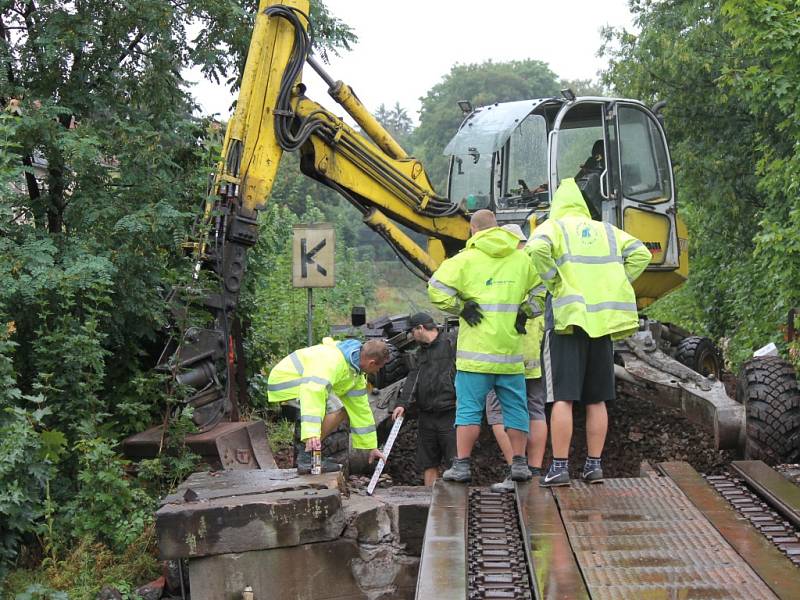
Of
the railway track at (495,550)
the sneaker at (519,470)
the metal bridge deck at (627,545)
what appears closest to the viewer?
the metal bridge deck at (627,545)

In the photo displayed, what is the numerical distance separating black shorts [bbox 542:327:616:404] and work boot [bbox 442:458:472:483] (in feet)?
2.44

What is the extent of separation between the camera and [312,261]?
11.8 m

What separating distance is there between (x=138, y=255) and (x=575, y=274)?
144 inches

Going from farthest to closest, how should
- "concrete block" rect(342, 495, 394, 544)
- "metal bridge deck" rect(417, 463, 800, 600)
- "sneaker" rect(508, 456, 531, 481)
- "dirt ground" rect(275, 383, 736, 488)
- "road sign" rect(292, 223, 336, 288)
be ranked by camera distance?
"road sign" rect(292, 223, 336, 288)
"dirt ground" rect(275, 383, 736, 488)
"sneaker" rect(508, 456, 531, 481)
"concrete block" rect(342, 495, 394, 544)
"metal bridge deck" rect(417, 463, 800, 600)

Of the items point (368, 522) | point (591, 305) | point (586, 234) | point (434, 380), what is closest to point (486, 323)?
point (591, 305)

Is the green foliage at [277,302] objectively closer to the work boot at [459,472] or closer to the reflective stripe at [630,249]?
the work boot at [459,472]

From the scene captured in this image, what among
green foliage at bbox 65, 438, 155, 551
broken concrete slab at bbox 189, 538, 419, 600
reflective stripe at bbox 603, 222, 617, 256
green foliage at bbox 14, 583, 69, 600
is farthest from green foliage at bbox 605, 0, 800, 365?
green foliage at bbox 14, 583, 69, 600

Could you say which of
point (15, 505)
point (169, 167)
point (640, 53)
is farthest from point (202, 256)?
point (640, 53)

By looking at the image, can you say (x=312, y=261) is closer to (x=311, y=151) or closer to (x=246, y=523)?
(x=311, y=151)

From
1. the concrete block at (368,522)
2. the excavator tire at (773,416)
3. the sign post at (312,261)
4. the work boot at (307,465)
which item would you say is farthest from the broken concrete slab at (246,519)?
the sign post at (312,261)

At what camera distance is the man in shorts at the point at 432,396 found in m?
8.89

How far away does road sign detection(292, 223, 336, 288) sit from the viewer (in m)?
11.7

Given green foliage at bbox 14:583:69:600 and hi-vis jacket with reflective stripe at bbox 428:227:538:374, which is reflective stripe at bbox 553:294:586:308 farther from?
green foliage at bbox 14:583:69:600

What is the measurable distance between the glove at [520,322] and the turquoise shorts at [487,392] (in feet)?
1.04
